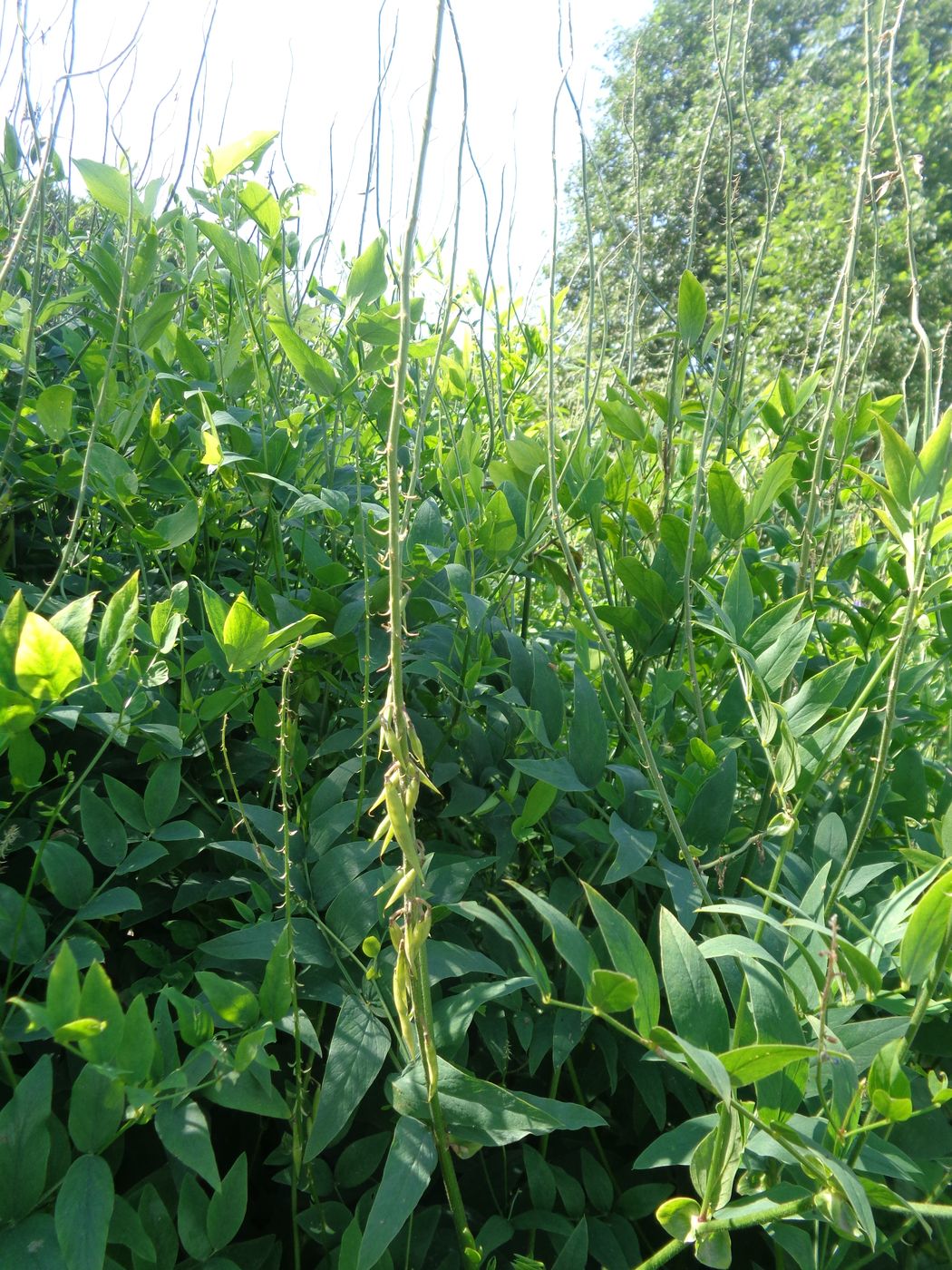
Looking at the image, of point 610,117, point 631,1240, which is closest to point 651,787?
point 631,1240

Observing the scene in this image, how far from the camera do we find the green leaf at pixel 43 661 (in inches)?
19.0

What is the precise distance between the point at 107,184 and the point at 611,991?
0.71m

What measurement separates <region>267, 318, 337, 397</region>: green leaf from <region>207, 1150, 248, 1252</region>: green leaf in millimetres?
585

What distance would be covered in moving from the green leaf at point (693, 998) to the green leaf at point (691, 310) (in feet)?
1.58

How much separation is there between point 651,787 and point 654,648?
0.17 metres

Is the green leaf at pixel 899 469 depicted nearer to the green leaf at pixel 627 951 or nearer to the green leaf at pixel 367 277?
the green leaf at pixel 627 951

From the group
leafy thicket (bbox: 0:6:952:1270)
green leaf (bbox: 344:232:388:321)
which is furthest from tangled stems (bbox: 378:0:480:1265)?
green leaf (bbox: 344:232:388:321)

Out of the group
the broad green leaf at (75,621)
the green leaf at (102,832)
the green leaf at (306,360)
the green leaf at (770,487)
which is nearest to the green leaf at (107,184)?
the green leaf at (306,360)

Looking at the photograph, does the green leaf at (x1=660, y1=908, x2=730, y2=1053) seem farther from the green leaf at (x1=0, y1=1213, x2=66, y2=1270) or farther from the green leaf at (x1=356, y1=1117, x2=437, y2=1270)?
the green leaf at (x1=0, y1=1213, x2=66, y2=1270)

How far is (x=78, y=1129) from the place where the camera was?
1.57 feet

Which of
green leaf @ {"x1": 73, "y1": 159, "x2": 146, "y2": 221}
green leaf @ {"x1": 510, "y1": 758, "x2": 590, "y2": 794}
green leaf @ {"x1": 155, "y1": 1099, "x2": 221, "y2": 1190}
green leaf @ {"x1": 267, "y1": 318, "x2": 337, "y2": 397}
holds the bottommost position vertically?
green leaf @ {"x1": 155, "y1": 1099, "x2": 221, "y2": 1190}

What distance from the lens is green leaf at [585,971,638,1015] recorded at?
410 millimetres

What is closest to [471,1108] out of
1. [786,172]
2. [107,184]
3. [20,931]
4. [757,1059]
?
[757,1059]

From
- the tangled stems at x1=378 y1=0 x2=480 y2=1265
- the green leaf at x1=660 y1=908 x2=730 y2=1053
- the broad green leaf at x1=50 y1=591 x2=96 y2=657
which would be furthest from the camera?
the broad green leaf at x1=50 y1=591 x2=96 y2=657
